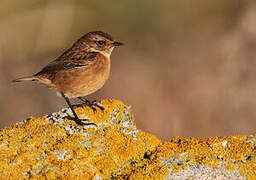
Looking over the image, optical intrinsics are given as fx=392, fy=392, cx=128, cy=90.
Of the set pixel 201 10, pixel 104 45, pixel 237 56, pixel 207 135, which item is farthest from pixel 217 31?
pixel 104 45

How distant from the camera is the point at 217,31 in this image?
9391 millimetres

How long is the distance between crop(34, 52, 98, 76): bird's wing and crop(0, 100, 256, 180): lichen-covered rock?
50.2 inches

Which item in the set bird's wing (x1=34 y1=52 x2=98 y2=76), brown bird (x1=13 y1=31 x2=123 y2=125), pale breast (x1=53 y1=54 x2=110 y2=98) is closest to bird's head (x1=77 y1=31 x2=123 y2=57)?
brown bird (x1=13 y1=31 x2=123 y2=125)

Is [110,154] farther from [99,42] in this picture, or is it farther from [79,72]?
[99,42]

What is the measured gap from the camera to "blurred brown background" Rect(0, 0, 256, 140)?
26.0 ft

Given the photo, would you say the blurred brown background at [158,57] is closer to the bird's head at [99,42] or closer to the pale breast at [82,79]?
the bird's head at [99,42]

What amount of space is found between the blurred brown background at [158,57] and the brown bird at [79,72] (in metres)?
2.31

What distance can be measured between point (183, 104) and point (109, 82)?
1865 mm

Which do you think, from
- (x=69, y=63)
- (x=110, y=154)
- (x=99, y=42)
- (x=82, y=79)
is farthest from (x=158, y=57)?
(x=110, y=154)

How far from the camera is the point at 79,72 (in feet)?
18.5

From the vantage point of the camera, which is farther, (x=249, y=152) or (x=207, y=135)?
(x=207, y=135)

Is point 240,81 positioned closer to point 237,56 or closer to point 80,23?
point 237,56

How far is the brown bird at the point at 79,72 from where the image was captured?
5602 mm

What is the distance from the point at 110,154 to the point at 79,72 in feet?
6.41
